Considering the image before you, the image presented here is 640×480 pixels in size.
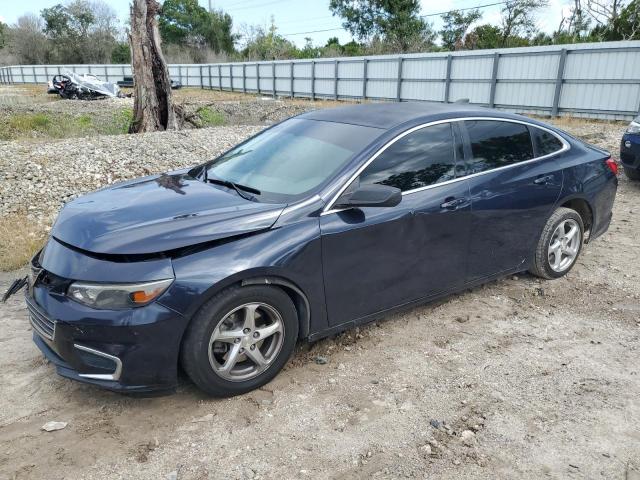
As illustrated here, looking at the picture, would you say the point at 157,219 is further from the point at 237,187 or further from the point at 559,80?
the point at 559,80

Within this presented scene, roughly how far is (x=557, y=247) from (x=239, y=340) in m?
3.26

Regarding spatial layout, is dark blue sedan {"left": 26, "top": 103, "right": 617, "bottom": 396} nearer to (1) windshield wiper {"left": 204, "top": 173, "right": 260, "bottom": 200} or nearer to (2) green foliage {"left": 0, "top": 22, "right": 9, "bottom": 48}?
(1) windshield wiper {"left": 204, "top": 173, "right": 260, "bottom": 200}

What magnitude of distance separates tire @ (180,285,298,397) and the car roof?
1.56 m

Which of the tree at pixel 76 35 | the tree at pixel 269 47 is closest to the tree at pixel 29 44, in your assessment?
the tree at pixel 76 35

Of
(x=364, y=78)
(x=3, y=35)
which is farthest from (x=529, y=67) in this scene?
(x=3, y=35)

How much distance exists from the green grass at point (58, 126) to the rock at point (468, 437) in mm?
12236

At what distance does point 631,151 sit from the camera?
8.02 meters

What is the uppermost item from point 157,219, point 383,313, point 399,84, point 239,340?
point 399,84

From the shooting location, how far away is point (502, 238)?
4234 millimetres

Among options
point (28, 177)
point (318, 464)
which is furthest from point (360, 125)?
point (28, 177)

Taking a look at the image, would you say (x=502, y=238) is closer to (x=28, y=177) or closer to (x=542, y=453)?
(x=542, y=453)

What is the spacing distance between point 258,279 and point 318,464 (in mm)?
1046

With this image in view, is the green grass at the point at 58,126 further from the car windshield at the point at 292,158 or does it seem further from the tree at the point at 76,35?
the tree at the point at 76,35

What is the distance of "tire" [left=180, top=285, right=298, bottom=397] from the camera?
2855 mm
